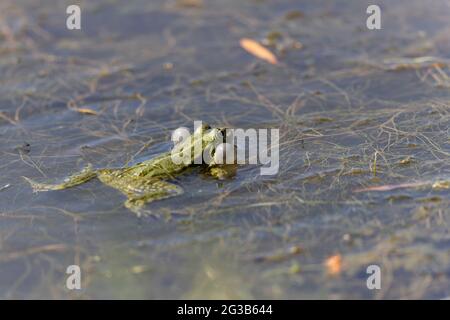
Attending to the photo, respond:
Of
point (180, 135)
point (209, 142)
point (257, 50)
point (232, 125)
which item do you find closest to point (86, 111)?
point (180, 135)

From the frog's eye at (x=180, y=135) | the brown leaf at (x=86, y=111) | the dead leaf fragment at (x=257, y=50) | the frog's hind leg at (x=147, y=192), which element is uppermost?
the dead leaf fragment at (x=257, y=50)

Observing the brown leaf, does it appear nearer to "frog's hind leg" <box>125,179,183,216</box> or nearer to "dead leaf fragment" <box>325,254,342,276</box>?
"frog's hind leg" <box>125,179,183,216</box>

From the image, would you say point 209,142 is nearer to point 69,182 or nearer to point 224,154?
point 224,154

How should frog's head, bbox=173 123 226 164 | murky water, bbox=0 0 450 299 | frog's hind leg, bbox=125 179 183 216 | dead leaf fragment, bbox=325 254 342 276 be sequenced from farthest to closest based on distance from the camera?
frog's head, bbox=173 123 226 164 → frog's hind leg, bbox=125 179 183 216 → murky water, bbox=0 0 450 299 → dead leaf fragment, bbox=325 254 342 276

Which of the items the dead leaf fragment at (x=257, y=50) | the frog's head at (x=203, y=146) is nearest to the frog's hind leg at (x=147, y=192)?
the frog's head at (x=203, y=146)

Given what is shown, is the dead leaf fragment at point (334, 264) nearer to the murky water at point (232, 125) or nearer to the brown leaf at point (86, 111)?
the murky water at point (232, 125)

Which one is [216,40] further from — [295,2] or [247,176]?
[247,176]

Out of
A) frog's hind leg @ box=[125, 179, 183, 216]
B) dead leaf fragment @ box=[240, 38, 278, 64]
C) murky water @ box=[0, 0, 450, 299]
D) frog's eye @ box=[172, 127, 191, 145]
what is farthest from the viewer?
dead leaf fragment @ box=[240, 38, 278, 64]

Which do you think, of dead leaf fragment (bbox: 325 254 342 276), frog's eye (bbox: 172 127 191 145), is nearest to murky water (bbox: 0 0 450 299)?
dead leaf fragment (bbox: 325 254 342 276)
